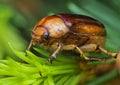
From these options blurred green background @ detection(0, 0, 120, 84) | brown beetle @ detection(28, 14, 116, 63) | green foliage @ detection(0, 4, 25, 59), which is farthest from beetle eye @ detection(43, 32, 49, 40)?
green foliage @ detection(0, 4, 25, 59)

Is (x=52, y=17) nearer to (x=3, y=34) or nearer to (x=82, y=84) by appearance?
(x=82, y=84)

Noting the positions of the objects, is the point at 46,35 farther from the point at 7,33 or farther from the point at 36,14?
the point at 36,14

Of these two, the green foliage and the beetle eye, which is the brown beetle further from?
the green foliage

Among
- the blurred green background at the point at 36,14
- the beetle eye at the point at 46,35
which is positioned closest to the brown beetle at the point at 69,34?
the beetle eye at the point at 46,35

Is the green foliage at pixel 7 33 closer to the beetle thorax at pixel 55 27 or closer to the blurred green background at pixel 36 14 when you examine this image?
the blurred green background at pixel 36 14

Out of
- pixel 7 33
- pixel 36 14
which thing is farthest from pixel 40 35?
pixel 36 14

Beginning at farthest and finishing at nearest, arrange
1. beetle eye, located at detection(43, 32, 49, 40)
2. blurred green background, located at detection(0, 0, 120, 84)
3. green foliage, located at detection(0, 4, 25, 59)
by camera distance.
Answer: green foliage, located at detection(0, 4, 25, 59) < blurred green background, located at detection(0, 0, 120, 84) < beetle eye, located at detection(43, 32, 49, 40)
